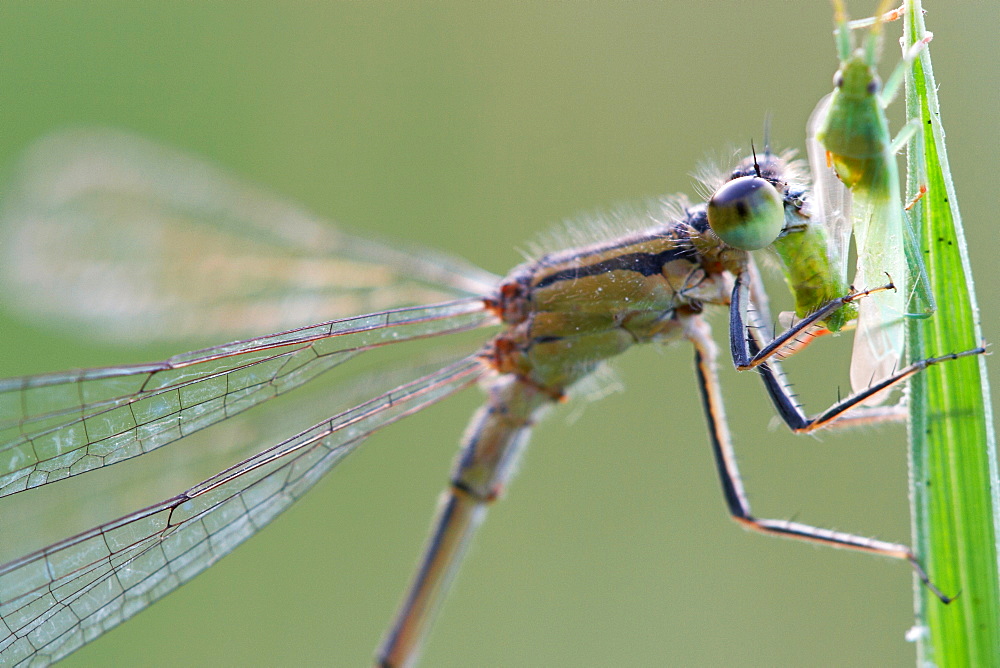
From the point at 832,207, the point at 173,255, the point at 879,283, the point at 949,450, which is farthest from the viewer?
the point at 173,255

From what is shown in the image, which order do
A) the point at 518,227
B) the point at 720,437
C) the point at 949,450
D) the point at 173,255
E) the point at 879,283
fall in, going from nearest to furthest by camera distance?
the point at 949,450, the point at 879,283, the point at 720,437, the point at 173,255, the point at 518,227

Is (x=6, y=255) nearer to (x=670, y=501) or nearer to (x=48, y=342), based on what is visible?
(x=48, y=342)

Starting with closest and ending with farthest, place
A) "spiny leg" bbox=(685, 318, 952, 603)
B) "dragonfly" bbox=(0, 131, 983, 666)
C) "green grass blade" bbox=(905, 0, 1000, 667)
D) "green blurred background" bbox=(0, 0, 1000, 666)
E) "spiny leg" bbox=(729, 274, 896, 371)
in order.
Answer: "green grass blade" bbox=(905, 0, 1000, 667), "spiny leg" bbox=(729, 274, 896, 371), "dragonfly" bbox=(0, 131, 983, 666), "spiny leg" bbox=(685, 318, 952, 603), "green blurred background" bbox=(0, 0, 1000, 666)

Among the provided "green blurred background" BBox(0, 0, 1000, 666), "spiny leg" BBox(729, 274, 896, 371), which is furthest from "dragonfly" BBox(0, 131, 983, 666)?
"green blurred background" BBox(0, 0, 1000, 666)

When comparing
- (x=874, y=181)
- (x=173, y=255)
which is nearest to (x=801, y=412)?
(x=874, y=181)

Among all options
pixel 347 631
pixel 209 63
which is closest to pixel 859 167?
pixel 347 631

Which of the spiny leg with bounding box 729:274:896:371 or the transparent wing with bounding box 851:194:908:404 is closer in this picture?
the transparent wing with bounding box 851:194:908:404

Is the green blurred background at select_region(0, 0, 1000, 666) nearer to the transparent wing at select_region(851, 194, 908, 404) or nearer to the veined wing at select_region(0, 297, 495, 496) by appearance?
the veined wing at select_region(0, 297, 495, 496)

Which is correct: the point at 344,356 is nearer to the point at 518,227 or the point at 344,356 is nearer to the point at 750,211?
the point at 750,211

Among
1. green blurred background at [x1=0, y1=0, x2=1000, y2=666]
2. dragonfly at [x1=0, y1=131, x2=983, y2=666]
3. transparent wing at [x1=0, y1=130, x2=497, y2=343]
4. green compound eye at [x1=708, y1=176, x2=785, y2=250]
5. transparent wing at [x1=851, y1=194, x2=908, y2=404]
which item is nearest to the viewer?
transparent wing at [x1=851, y1=194, x2=908, y2=404]
